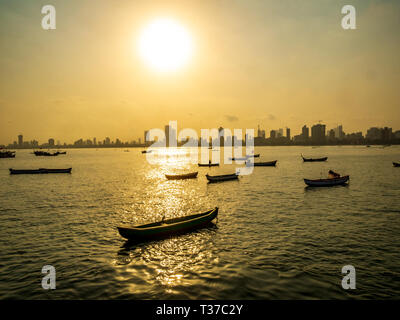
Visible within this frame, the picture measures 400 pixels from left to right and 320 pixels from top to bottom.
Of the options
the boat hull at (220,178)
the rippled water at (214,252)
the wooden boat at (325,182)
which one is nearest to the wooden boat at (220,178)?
the boat hull at (220,178)

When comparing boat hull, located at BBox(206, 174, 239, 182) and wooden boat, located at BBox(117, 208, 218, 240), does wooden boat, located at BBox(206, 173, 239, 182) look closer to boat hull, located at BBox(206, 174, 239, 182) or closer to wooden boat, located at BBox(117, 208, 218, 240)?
boat hull, located at BBox(206, 174, 239, 182)

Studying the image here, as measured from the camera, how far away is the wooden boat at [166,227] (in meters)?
23.1

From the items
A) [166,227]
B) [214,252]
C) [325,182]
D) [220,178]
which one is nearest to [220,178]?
[220,178]

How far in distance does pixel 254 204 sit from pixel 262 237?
600 inches

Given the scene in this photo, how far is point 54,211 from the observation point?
36094 millimetres

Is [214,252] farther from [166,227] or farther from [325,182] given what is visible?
[325,182]

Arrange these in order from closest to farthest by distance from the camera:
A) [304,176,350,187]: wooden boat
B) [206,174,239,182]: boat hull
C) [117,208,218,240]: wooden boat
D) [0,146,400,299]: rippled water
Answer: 1. [0,146,400,299]: rippled water
2. [117,208,218,240]: wooden boat
3. [304,176,350,187]: wooden boat
4. [206,174,239,182]: boat hull

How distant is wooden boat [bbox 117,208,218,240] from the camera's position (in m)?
23.1

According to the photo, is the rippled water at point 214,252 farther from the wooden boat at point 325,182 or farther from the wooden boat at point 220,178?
the wooden boat at point 220,178

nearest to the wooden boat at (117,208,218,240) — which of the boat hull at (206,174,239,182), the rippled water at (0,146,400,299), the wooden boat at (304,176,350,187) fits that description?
the rippled water at (0,146,400,299)

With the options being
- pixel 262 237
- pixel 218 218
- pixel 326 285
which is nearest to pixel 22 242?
pixel 218 218

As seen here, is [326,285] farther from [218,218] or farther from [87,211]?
[87,211]

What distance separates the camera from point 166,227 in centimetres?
2452
